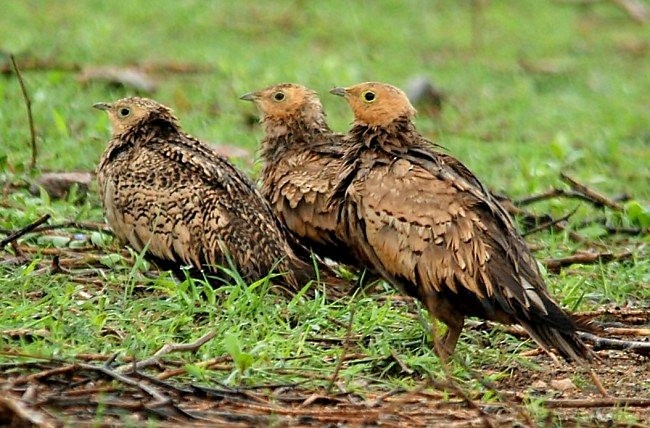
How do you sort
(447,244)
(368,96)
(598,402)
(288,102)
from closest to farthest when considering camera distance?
(598,402) → (447,244) → (368,96) → (288,102)

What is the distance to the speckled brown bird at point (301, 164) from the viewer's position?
7.63 metres

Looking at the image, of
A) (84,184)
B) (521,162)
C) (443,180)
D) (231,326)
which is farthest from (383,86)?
(521,162)

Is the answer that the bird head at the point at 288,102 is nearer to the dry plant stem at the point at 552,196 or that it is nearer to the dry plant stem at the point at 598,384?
the dry plant stem at the point at 552,196

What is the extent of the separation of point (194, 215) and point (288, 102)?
4.86 ft

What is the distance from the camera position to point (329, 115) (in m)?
12.0

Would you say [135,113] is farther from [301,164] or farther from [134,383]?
[134,383]

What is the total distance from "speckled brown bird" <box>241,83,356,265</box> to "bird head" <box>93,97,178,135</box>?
71cm

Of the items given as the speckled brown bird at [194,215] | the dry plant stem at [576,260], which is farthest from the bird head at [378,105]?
the dry plant stem at [576,260]

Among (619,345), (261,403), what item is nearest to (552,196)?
(619,345)

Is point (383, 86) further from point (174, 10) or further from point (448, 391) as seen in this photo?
point (174, 10)

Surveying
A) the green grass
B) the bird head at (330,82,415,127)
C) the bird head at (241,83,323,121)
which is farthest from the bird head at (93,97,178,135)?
the bird head at (330,82,415,127)

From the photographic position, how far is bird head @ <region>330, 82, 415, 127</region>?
7180 mm

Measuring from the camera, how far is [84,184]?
8.82 meters

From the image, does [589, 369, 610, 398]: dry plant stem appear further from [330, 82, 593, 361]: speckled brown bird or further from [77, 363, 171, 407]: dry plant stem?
[77, 363, 171, 407]: dry plant stem
